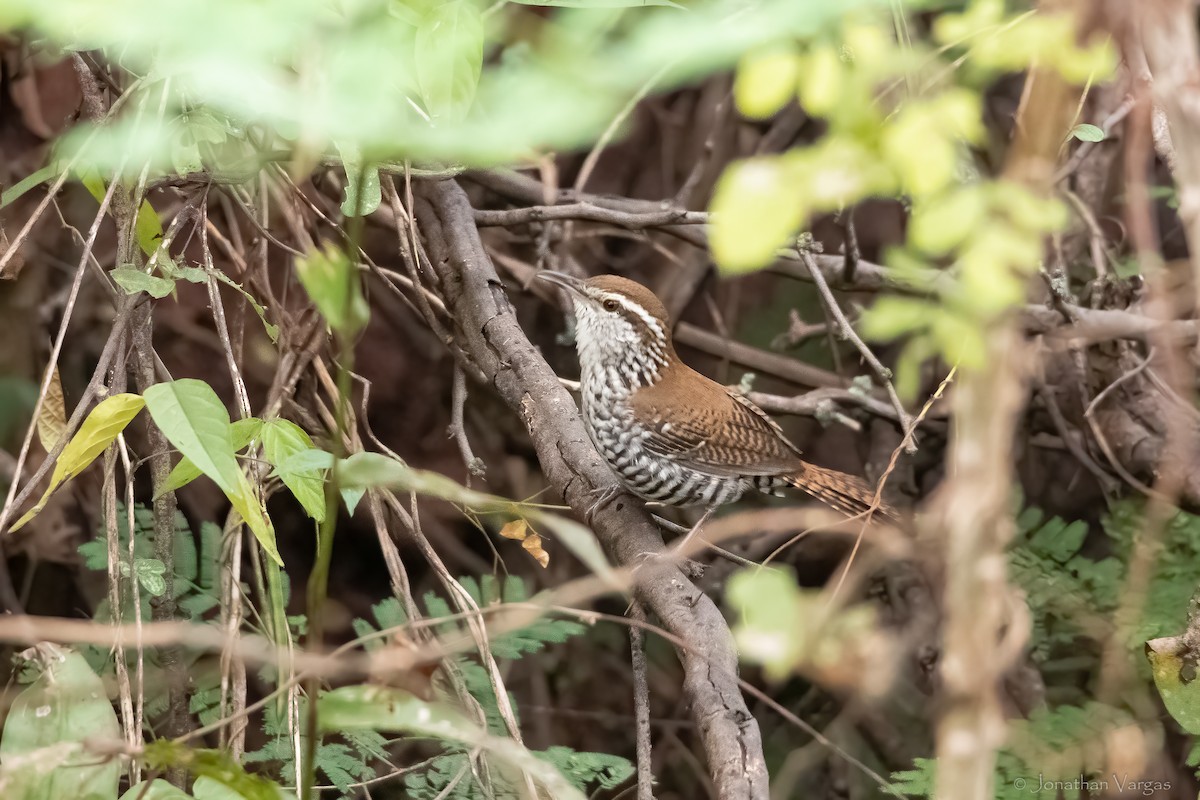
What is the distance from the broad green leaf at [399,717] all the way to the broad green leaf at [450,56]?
0.82 metres

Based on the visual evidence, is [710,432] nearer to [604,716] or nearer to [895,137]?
[604,716]

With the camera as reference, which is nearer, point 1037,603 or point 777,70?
point 777,70

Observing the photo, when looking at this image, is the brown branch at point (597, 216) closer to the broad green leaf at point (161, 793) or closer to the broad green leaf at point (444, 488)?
the broad green leaf at point (444, 488)

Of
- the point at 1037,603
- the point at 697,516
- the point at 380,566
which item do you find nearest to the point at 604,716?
the point at 697,516

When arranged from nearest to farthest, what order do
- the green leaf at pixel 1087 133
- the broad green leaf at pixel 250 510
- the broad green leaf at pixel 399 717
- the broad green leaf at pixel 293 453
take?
1. the broad green leaf at pixel 399 717
2. the broad green leaf at pixel 250 510
3. the broad green leaf at pixel 293 453
4. the green leaf at pixel 1087 133

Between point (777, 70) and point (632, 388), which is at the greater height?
point (777, 70)

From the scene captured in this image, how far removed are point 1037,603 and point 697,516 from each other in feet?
4.67

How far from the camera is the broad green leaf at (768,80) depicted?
102 cm

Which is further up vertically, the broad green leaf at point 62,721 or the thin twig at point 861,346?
the thin twig at point 861,346

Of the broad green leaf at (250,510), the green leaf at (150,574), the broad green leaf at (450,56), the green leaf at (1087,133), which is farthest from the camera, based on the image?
the green leaf at (1087,133)

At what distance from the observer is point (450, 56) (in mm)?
1526

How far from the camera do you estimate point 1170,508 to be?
325 centimetres

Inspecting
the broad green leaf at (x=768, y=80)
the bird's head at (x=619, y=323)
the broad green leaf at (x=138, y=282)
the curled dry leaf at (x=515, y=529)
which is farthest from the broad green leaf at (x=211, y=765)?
the bird's head at (x=619, y=323)

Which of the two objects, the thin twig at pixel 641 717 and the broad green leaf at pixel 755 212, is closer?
the broad green leaf at pixel 755 212
